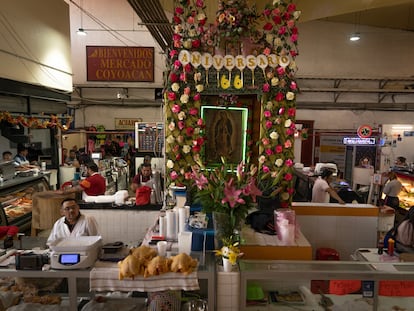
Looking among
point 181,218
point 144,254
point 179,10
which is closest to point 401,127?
point 179,10

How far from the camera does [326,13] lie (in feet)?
25.0

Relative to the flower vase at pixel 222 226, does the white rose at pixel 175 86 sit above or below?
above

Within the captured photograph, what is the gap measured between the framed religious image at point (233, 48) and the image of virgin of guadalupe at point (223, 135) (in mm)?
898

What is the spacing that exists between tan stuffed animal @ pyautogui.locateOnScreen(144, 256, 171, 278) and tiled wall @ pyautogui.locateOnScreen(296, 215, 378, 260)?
3895 millimetres

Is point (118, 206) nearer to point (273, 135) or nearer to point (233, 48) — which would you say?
point (273, 135)

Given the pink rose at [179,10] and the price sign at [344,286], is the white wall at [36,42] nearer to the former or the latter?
the pink rose at [179,10]

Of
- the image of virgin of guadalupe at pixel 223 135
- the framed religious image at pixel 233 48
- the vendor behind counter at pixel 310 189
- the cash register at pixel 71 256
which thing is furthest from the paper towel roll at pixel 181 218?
the vendor behind counter at pixel 310 189

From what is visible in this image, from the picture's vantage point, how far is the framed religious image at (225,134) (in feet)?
17.4

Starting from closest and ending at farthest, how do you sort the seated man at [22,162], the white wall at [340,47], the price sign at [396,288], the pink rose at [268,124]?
the price sign at [396,288]
the pink rose at [268,124]
the seated man at [22,162]
the white wall at [340,47]

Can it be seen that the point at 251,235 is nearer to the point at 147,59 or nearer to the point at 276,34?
the point at 276,34

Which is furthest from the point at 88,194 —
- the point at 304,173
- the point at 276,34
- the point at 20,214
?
the point at 304,173

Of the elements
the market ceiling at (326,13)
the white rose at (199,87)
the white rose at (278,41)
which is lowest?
the white rose at (199,87)

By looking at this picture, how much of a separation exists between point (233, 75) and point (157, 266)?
3338 millimetres

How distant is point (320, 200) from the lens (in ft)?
21.7
